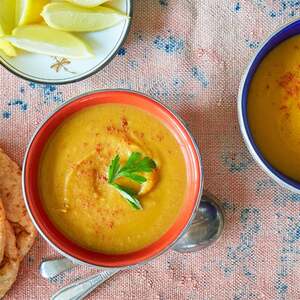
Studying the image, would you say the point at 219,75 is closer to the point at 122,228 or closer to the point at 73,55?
the point at 73,55

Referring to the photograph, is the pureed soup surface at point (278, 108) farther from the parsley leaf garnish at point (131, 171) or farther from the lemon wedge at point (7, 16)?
the lemon wedge at point (7, 16)

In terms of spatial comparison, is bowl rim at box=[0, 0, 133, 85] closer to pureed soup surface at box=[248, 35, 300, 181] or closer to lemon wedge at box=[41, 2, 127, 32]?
lemon wedge at box=[41, 2, 127, 32]

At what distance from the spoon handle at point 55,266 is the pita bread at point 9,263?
81mm

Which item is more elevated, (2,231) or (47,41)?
(47,41)

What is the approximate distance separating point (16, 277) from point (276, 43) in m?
0.98

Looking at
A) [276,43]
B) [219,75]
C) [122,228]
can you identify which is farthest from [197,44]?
[122,228]

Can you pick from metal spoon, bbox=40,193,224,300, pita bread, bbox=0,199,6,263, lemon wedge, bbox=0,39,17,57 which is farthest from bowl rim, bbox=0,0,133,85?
metal spoon, bbox=40,193,224,300

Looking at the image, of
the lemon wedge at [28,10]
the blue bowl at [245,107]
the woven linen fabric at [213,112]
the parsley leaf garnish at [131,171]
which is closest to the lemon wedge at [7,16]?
the lemon wedge at [28,10]

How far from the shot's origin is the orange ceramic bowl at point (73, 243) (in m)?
1.55

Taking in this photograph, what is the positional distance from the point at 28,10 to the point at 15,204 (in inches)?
21.2

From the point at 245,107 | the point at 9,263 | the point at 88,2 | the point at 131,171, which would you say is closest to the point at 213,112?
the point at 245,107

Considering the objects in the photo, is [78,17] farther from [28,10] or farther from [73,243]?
[73,243]

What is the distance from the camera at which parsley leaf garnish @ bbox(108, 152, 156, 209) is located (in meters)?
1.48

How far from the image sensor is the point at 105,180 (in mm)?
1527
